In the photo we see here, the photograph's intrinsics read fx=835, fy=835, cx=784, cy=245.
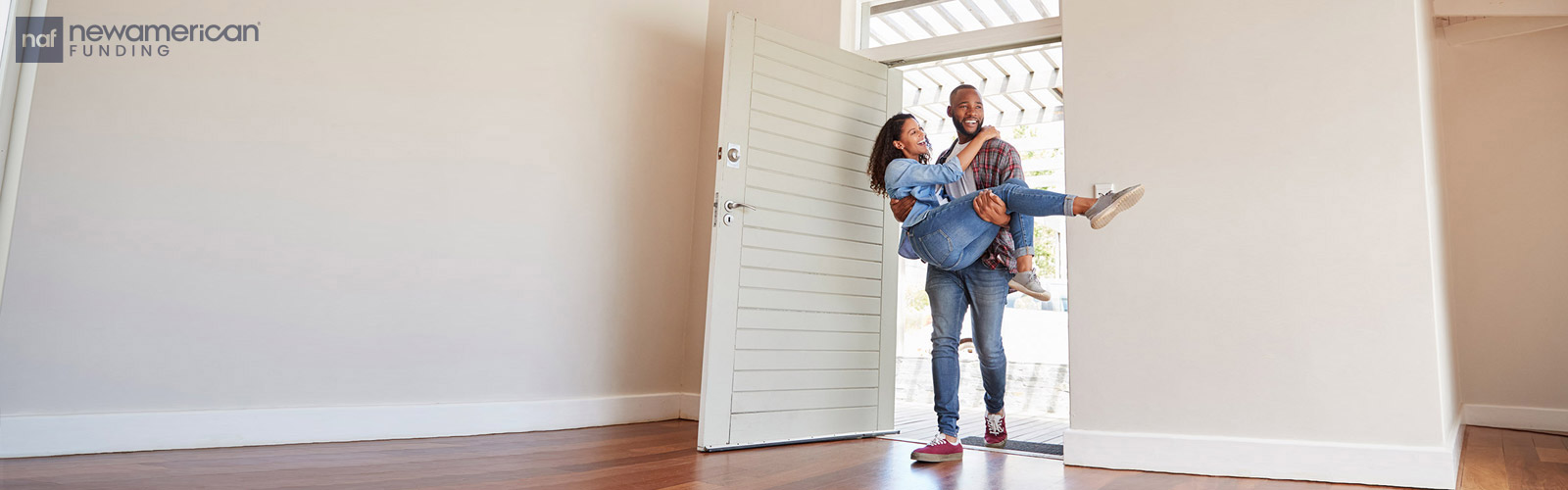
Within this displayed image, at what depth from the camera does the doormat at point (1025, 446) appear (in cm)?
297

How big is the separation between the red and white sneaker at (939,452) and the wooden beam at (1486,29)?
3110 mm

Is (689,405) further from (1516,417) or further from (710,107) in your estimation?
(1516,417)

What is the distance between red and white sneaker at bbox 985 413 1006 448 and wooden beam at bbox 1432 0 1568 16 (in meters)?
2.43

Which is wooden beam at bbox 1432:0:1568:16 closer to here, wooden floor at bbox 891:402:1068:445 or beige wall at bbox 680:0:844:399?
wooden floor at bbox 891:402:1068:445

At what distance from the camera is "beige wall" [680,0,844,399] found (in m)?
3.82

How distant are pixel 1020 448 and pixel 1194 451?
63 cm

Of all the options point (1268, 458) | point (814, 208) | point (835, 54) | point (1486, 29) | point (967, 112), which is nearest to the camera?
point (1268, 458)

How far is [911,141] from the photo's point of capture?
3141 mm

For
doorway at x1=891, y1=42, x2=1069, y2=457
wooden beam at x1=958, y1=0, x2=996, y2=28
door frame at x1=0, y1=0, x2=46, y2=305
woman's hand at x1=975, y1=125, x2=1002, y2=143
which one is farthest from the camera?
doorway at x1=891, y1=42, x2=1069, y2=457

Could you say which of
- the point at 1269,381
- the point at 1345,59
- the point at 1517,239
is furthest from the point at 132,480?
the point at 1517,239

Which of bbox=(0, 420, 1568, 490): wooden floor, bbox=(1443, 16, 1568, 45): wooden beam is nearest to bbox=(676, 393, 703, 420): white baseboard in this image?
bbox=(0, 420, 1568, 490): wooden floor

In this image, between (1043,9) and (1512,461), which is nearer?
(1512,461)

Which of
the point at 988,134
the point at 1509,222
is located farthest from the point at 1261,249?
the point at 1509,222

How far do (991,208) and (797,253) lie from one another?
2.89ft
